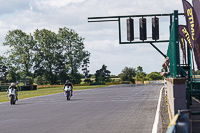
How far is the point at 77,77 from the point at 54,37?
12.8 metres

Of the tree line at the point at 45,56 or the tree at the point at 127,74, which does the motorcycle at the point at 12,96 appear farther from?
the tree at the point at 127,74

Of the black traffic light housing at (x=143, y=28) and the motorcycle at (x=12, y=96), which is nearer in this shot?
the black traffic light housing at (x=143, y=28)

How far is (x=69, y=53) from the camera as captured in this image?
324 ft

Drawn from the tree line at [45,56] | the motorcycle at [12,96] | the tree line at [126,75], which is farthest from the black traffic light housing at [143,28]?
the tree line at [126,75]

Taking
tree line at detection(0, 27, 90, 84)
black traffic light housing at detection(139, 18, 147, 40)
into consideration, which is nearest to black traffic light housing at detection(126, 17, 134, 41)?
black traffic light housing at detection(139, 18, 147, 40)

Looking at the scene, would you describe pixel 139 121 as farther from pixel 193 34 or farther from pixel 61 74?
pixel 61 74

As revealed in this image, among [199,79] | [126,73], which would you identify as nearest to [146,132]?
[199,79]

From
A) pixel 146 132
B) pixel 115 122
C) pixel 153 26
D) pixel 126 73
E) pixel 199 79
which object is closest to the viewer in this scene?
pixel 146 132

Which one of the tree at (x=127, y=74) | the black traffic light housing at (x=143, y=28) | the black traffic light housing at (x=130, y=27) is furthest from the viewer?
the tree at (x=127, y=74)

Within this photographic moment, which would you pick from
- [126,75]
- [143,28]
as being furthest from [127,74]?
[143,28]

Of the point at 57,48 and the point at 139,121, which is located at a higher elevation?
the point at 57,48

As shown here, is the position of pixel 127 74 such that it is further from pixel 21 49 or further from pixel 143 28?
pixel 143 28

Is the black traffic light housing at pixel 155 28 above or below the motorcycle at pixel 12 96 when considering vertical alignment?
above

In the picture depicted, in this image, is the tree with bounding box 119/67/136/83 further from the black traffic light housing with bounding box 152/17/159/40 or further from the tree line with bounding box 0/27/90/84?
the black traffic light housing with bounding box 152/17/159/40
